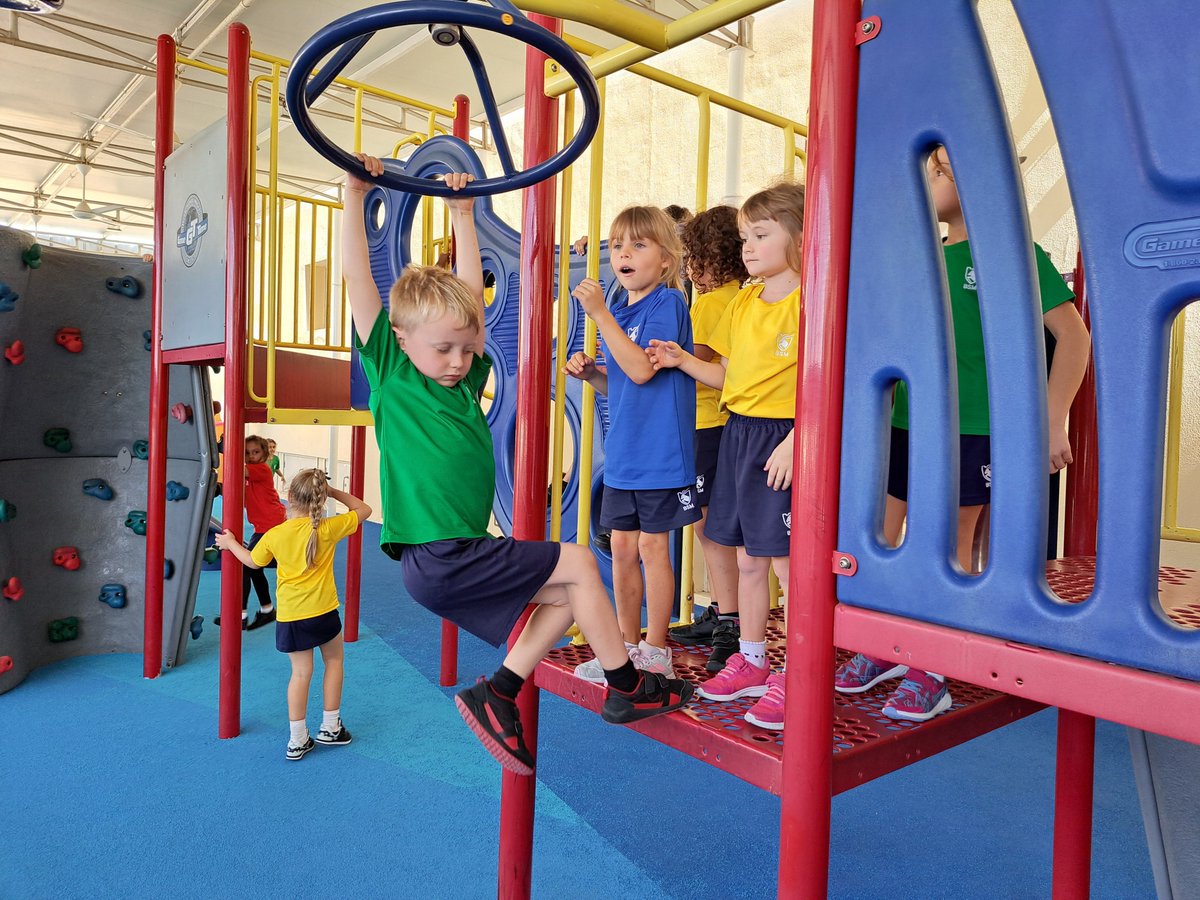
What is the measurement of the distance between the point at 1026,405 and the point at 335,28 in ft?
3.06

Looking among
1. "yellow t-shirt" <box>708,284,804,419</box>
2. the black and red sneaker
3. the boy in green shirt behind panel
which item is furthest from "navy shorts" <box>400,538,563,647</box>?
"yellow t-shirt" <box>708,284,804,419</box>

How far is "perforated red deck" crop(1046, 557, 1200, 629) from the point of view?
1.28 metres

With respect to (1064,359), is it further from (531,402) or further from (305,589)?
(305,589)

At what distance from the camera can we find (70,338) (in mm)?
Answer: 4176

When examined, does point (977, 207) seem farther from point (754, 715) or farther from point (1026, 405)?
point (754, 715)

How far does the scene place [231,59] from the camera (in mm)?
3250

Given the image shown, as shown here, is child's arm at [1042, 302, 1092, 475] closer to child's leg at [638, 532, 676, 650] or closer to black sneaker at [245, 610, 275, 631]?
child's leg at [638, 532, 676, 650]

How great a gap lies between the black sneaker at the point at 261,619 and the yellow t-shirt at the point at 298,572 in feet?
6.51

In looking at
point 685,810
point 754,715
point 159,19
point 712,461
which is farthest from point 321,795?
point 159,19

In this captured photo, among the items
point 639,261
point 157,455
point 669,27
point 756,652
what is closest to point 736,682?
point 756,652

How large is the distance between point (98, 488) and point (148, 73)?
18.3ft

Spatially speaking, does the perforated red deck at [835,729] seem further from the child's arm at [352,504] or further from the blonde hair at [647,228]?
the child's arm at [352,504]

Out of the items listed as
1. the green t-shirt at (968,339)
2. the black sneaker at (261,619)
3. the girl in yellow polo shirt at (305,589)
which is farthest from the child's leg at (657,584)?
the black sneaker at (261,619)

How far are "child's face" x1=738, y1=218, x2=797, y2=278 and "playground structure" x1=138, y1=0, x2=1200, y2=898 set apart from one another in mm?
468
